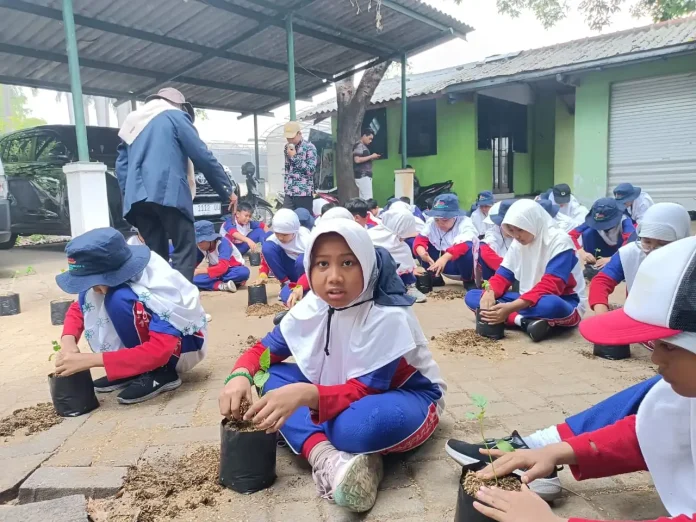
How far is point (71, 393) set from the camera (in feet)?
8.71

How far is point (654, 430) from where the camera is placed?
149 cm

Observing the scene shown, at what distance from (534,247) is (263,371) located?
2.55 m

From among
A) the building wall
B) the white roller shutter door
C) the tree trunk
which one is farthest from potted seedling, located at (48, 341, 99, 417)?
the white roller shutter door

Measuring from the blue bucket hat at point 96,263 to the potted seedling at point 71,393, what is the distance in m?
0.37

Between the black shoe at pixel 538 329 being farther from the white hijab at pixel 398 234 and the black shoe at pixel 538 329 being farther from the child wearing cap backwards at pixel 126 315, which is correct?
the child wearing cap backwards at pixel 126 315

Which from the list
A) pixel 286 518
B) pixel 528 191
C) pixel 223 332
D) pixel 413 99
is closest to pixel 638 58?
pixel 413 99

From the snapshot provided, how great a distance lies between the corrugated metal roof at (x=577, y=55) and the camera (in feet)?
29.0

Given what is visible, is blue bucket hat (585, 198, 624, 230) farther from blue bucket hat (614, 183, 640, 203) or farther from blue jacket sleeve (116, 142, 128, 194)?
blue jacket sleeve (116, 142, 128, 194)

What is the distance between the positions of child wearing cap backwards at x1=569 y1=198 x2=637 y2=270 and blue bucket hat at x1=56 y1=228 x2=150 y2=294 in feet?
14.9

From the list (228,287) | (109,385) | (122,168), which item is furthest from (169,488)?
(228,287)

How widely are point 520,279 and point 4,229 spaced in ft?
19.8

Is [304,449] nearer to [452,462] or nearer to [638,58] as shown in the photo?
[452,462]

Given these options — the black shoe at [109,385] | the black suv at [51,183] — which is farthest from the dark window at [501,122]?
the black shoe at [109,385]

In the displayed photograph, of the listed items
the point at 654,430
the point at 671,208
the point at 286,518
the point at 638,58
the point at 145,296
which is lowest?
the point at 286,518
